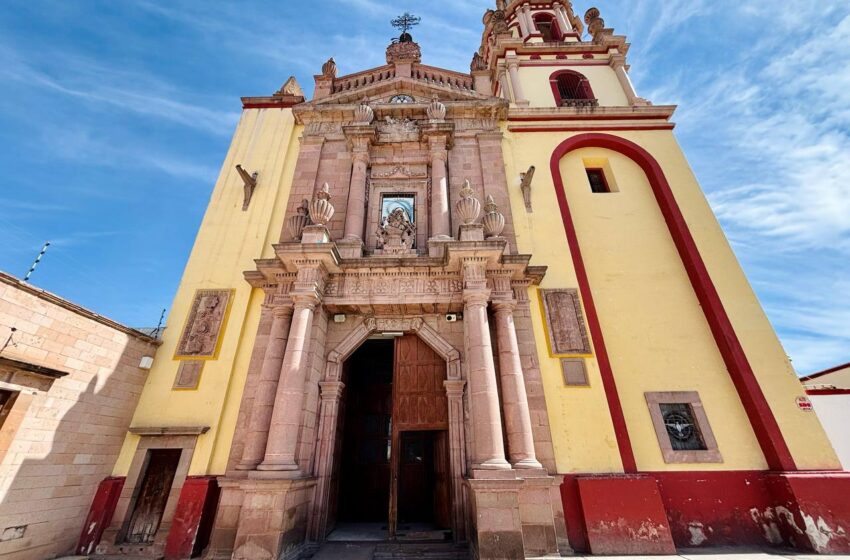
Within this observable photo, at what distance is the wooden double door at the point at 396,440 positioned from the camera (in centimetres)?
719

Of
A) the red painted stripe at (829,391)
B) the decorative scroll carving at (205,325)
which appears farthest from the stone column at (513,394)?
the red painted stripe at (829,391)

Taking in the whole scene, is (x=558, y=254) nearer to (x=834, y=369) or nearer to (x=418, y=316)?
(x=418, y=316)

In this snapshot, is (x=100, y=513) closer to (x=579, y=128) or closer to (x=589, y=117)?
(x=579, y=128)

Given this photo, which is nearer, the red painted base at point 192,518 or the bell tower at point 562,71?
the red painted base at point 192,518

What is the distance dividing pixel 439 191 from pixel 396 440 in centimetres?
Result: 602

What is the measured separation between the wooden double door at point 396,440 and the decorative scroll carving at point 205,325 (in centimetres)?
306

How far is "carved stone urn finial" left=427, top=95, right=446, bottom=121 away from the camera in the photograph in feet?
32.9

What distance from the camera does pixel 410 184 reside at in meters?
9.69

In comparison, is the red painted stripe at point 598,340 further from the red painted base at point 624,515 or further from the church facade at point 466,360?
the red painted base at point 624,515

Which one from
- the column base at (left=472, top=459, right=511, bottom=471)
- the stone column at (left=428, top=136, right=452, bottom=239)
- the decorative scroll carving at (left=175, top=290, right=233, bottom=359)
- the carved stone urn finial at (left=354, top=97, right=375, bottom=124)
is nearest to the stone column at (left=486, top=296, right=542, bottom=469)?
the column base at (left=472, top=459, right=511, bottom=471)

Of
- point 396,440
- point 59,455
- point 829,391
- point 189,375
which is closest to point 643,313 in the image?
point 829,391

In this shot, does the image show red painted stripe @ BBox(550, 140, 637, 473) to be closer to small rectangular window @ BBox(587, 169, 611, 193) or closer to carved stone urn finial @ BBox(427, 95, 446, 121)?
small rectangular window @ BBox(587, 169, 611, 193)

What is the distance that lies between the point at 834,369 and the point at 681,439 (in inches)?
451

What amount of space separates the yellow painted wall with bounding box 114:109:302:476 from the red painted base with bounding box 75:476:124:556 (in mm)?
227
